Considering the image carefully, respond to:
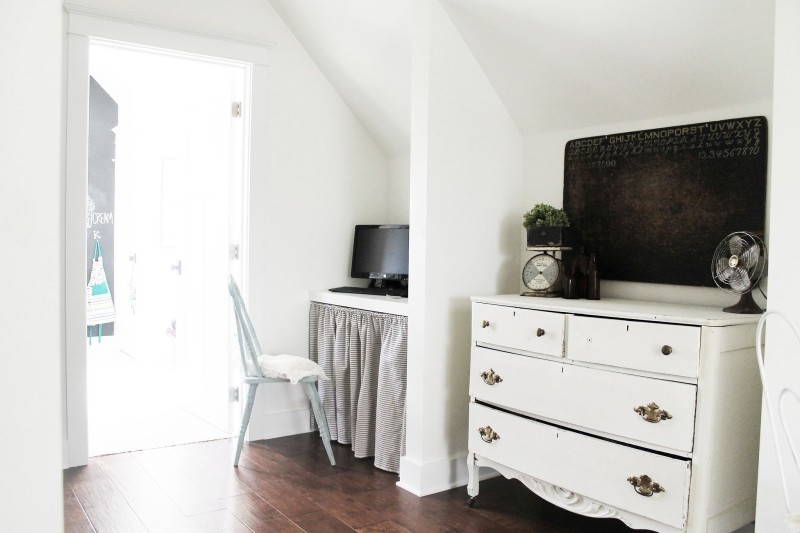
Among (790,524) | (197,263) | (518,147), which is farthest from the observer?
(197,263)

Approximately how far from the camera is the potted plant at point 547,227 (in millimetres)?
2727

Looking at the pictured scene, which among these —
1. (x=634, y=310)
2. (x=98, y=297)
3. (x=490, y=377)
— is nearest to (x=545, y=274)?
(x=490, y=377)

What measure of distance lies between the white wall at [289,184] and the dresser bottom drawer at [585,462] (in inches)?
54.5

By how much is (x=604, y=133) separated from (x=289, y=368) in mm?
1801

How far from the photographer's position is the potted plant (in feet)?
8.95

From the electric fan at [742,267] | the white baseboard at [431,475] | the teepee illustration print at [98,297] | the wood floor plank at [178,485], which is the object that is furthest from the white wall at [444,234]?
the teepee illustration print at [98,297]

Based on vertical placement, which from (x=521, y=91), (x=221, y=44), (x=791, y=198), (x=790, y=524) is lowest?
(x=790, y=524)

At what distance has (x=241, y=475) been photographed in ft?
9.78

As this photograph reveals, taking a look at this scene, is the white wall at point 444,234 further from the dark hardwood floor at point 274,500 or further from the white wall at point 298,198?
the white wall at point 298,198

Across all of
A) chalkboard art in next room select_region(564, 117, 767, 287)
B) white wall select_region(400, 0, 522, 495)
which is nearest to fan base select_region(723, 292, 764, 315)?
chalkboard art in next room select_region(564, 117, 767, 287)

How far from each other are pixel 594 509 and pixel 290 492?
1267 millimetres

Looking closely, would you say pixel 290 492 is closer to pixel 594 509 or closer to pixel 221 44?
pixel 594 509

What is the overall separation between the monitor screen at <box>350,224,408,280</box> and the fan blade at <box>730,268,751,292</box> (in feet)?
5.77

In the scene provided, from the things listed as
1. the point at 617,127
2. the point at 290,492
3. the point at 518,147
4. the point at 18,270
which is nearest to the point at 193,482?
the point at 290,492
